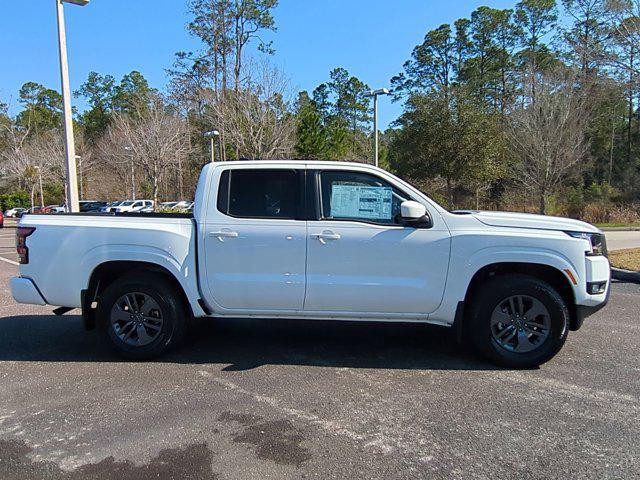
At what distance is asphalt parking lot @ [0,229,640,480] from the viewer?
292cm

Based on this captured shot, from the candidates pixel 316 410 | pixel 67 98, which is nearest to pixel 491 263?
pixel 316 410

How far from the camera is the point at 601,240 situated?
4.42 metres

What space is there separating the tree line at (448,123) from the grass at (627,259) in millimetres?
3919

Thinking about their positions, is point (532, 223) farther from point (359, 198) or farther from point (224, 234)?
point (224, 234)

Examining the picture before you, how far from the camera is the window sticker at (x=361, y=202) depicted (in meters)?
4.49

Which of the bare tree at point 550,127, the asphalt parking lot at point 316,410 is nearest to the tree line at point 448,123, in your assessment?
the bare tree at point 550,127

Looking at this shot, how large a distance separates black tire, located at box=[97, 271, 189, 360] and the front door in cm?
131

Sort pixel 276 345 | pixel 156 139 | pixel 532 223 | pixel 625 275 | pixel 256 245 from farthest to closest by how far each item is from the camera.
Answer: pixel 156 139 → pixel 625 275 → pixel 276 345 → pixel 256 245 → pixel 532 223

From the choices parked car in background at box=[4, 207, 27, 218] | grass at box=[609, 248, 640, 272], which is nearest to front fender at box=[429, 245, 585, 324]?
grass at box=[609, 248, 640, 272]

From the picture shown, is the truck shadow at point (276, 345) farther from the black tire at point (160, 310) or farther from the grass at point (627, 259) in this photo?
the grass at point (627, 259)

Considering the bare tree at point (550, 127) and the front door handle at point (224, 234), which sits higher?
the bare tree at point (550, 127)

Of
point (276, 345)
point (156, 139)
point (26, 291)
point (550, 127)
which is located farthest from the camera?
point (156, 139)

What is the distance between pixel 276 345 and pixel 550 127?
2099 cm

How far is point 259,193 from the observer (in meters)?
4.62
